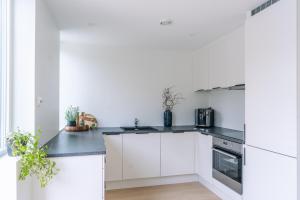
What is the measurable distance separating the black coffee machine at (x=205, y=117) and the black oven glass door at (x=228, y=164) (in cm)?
86

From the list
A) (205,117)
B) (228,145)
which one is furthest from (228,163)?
(205,117)

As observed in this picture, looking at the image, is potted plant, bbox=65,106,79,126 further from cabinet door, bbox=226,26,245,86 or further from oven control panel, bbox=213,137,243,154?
cabinet door, bbox=226,26,245,86

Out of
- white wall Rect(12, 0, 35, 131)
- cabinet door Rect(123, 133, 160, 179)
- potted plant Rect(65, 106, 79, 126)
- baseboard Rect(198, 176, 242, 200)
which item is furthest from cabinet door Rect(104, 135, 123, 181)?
white wall Rect(12, 0, 35, 131)

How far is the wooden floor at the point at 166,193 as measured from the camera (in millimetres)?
3238

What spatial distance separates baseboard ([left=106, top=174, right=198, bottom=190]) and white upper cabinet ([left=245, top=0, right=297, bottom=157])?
1680 mm

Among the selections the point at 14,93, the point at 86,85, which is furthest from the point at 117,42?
the point at 14,93

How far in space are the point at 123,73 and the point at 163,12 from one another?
1783 millimetres

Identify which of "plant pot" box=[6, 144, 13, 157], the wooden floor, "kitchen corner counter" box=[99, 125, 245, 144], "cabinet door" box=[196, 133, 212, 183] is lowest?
the wooden floor

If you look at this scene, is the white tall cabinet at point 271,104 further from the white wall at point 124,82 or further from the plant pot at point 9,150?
the plant pot at point 9,150

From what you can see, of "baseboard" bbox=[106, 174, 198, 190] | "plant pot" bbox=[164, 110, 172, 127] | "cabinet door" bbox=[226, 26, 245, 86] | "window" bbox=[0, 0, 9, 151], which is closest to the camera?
"window" bbox=[0, 0, 9, 151]

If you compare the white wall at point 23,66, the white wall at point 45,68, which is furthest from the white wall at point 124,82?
the white wall at point 23,66

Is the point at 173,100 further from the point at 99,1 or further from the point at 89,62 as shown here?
the point at 99,1

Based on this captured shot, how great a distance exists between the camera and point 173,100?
4.38 metres

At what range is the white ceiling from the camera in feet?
7.76
